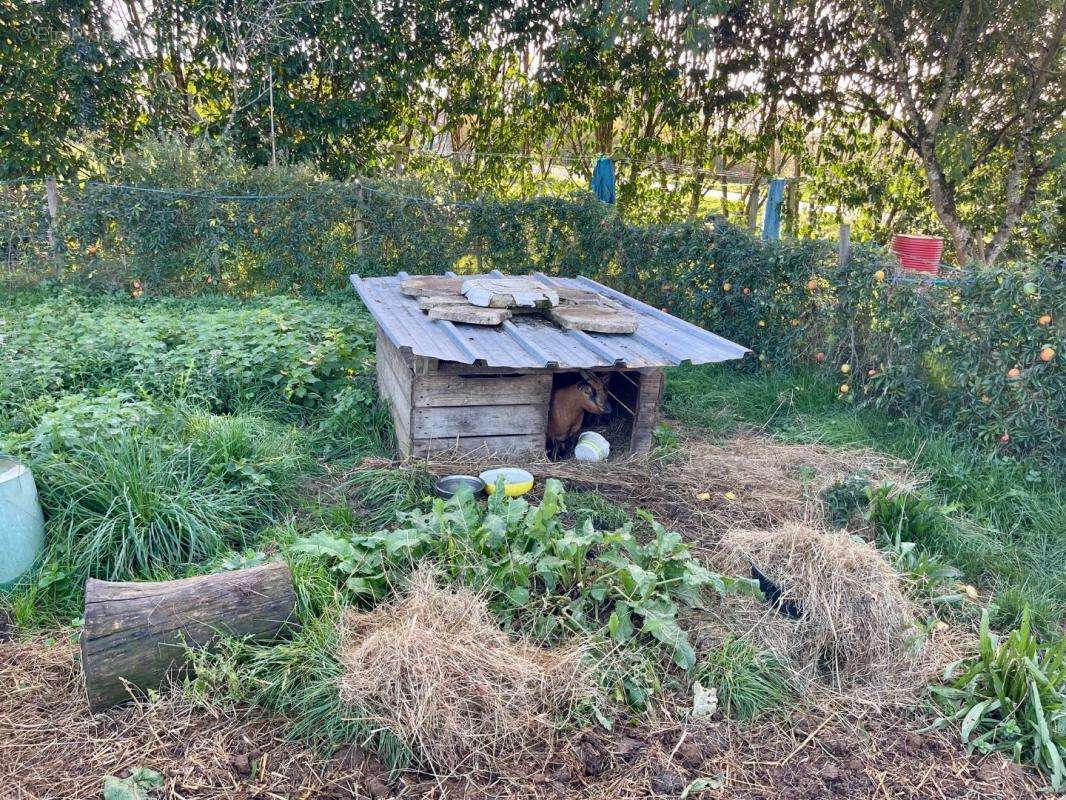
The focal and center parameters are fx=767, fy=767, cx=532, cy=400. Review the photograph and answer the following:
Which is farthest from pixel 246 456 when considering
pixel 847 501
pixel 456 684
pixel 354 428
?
pixel 847 501

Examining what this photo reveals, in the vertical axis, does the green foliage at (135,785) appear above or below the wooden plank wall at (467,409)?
below

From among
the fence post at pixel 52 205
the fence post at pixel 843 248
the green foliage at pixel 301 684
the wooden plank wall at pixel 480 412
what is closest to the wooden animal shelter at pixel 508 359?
the wooden plank wall at pixel 480 412

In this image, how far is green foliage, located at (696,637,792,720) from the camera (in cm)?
281

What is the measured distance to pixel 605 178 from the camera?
11055mm

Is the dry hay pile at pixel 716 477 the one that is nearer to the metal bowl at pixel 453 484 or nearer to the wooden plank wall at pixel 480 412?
the wooden plank wall at pixel 480 412

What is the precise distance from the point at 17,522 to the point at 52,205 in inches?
240

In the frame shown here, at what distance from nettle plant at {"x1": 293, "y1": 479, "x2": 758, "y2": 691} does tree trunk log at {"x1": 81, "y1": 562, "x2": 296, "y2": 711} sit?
310mm

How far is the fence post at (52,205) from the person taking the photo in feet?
26.2

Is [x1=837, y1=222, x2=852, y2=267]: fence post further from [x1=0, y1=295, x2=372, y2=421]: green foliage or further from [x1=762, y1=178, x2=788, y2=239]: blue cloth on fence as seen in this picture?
[x1=762, y1=178, x2=788, y2=239]: blue cloth on fence

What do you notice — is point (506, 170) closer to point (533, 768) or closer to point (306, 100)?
point (306, 100)

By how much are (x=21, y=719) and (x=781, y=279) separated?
18.8 ft

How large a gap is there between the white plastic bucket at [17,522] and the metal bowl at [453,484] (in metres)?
1.84

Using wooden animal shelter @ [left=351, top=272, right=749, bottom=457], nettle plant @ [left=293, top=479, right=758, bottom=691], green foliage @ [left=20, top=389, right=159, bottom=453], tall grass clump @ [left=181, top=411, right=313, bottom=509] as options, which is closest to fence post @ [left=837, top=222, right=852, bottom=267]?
wooden animal shelter @ [left=351, top=272, right=749, bottom=457]

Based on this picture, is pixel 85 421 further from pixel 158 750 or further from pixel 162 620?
pixel 158 750
